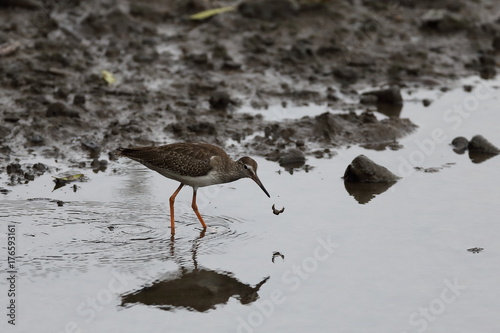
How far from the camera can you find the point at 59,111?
13523 millimetres

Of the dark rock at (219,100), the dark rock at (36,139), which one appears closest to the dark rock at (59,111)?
the dark rock at (36,139)

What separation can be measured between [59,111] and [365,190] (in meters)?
4.70

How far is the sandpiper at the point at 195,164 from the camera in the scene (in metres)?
10.8

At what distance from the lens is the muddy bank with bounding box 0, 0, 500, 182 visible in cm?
1344

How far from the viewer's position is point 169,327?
8031 mm

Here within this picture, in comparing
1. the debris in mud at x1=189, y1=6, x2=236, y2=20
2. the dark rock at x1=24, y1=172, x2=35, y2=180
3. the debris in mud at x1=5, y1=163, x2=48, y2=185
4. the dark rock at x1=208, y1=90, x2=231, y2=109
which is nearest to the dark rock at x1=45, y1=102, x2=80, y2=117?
the debris in mud at x1=5, y1=163, x2=48, y2=185

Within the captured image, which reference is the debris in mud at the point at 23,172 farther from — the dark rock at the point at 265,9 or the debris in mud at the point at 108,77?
the dark rock at the point at 265,9

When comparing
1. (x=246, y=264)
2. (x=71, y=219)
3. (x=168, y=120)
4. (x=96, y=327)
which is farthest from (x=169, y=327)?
(x=168, y=120)

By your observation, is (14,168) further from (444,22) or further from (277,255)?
(444,22)

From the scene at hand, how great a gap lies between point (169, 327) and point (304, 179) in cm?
451

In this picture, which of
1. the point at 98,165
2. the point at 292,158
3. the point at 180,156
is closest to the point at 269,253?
the point at 180,156

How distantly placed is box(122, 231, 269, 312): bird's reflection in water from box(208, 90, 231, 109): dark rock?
5.44 meters

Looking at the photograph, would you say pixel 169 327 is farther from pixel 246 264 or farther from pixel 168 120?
pixel 168 120

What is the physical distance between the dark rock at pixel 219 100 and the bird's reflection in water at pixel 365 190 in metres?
3.17
